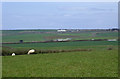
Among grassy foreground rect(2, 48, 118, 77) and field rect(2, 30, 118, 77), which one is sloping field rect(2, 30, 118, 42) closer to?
field rect(2, 30, 118, 77)

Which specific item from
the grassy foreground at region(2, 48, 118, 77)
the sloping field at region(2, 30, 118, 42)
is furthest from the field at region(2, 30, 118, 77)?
the sloping field at region(2, 30, 118, 42)

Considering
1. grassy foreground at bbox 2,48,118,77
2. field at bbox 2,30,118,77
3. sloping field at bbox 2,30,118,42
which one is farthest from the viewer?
sloping field at bbox 2,30,118,42

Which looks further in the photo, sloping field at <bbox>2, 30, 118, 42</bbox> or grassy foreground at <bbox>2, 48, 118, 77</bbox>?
sloping field at <bbox>2, 30, 118, 42</bbox>

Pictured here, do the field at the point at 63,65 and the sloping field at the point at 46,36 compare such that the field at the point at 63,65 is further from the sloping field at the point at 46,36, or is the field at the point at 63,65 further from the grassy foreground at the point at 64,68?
the sloping field at the point at 46,36

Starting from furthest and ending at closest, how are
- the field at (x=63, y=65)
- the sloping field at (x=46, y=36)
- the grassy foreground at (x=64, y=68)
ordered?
1. the sloping field at (x=46, y=36)
2. the field at (x=63, y=65)
3. the grassy foreground at (x=64, y=68)

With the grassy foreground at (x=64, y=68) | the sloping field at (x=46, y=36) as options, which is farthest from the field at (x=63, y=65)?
the sloping field at (x=46, y=36)

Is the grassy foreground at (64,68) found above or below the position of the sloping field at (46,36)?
below

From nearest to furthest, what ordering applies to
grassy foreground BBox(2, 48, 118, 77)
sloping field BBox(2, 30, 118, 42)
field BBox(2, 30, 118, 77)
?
1. grassy foreground BBox(2, 48, 118, 77)
2. field BBox(2, 30, 118, 77)
3. sloping field BBox(2, 30, 118, 42)

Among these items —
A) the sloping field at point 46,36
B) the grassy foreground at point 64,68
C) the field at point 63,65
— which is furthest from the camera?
the sloping field at point 46,36

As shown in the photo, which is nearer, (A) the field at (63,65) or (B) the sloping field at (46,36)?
(A) the field at (63,65)

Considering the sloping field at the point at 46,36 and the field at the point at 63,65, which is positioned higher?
the sloping field at the point at 46,36

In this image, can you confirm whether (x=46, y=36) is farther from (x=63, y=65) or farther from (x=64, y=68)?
(x=64, y=68)

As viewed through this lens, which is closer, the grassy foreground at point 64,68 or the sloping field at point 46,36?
the grassy foreground at point 64,68

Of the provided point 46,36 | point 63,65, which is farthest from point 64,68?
point 46,36
